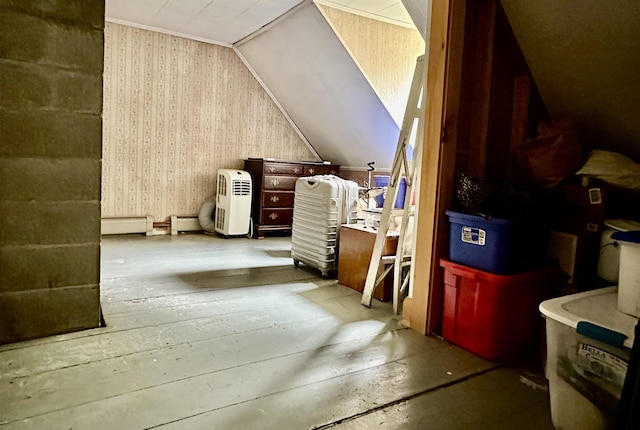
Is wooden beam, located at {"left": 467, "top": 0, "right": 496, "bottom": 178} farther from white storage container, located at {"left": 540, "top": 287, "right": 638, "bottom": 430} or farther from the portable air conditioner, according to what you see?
the portable air conditioner

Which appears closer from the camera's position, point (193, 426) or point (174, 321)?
point (193, 426)

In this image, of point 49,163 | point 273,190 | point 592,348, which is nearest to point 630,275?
point 592,348

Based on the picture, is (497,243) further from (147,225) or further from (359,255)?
(147,225)

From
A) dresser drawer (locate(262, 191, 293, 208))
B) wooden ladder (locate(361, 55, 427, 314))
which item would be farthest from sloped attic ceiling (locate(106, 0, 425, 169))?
wooden ladder (locate(361, 55, 427, 314))

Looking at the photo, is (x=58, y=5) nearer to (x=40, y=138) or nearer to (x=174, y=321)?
(x=40, y=138)

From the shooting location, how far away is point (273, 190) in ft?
17.4

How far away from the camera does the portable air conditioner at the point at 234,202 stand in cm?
509

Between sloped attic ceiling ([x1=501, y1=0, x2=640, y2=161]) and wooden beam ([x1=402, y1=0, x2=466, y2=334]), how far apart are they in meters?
0.45

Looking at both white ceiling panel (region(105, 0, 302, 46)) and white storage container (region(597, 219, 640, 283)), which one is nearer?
white storage container (region(597, 219, 640, 283))

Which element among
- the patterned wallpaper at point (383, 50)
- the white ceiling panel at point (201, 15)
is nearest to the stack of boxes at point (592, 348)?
the patterned wallpaper at point (383, 50)

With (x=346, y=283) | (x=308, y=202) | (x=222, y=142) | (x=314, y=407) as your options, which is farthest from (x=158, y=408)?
(x=222, y=142)

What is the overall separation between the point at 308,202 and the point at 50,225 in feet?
6.47

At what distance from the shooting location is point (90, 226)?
2.36 meters

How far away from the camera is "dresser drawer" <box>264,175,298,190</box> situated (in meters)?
5.23
